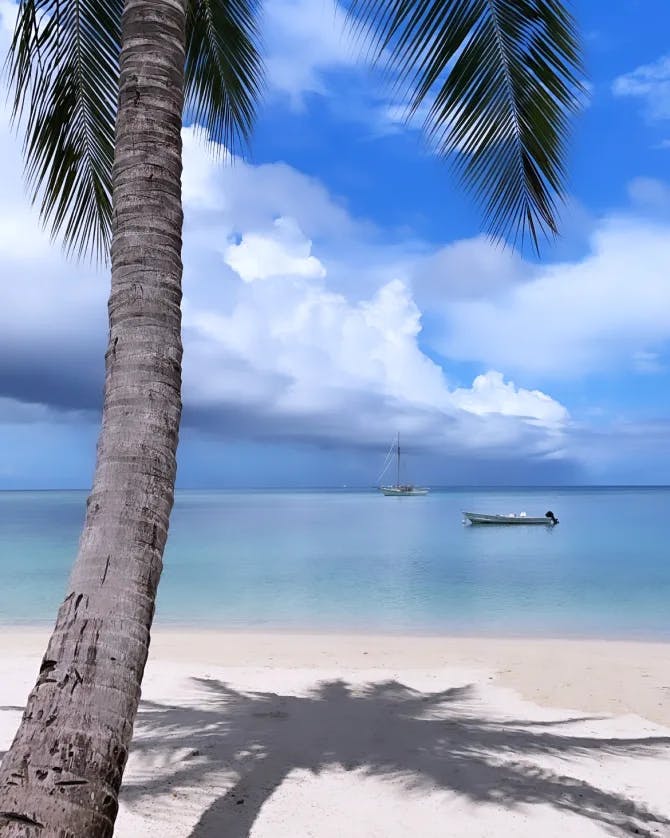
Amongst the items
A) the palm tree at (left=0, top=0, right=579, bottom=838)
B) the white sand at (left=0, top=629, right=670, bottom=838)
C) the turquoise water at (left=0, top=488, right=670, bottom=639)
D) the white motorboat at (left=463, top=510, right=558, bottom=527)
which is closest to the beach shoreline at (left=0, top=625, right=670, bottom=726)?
the white sand at (left=0, top=629, right=670, bottom=838)

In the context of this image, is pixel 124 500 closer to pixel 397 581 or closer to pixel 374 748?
pixel 374 748

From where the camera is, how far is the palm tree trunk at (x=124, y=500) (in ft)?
7.02

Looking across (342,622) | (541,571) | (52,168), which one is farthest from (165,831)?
(541,571)

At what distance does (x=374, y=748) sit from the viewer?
233 inches

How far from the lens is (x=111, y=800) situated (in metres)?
2.18

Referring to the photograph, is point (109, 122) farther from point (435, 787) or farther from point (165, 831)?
point (435, 787)

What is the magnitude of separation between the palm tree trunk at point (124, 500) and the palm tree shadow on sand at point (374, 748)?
7.77 feet

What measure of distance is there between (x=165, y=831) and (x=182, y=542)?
35439mm

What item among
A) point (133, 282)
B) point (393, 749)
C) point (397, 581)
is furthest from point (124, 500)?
point (397, 581)

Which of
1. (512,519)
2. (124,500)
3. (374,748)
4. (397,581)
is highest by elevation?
(512,519)

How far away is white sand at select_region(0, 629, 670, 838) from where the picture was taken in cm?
449

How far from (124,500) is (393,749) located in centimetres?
423

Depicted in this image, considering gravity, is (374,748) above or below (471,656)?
below

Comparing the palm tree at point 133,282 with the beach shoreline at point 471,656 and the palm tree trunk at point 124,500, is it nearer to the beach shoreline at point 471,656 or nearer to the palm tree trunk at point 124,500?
the palm tree trunk at point 124,500
